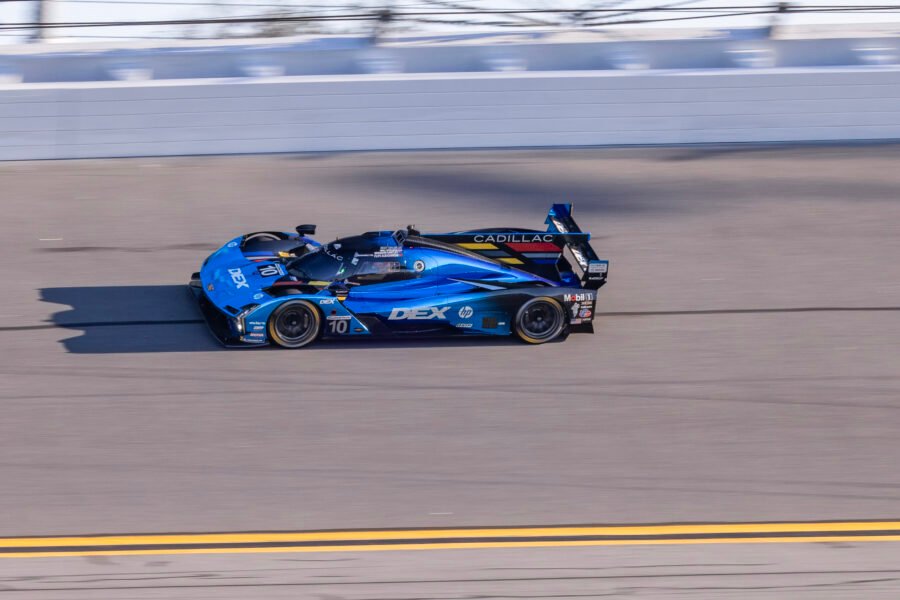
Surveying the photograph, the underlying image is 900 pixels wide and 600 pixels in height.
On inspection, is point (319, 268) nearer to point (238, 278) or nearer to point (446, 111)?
point (238, 278)

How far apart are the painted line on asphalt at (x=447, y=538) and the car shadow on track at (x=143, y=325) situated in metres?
2.84

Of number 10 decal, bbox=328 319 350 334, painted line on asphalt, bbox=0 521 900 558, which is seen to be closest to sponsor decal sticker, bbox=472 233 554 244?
number 10 decal, bbox=328 319 350 334

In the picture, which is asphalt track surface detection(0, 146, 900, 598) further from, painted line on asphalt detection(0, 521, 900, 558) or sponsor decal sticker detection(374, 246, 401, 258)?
sponsor decal sticker detection(374, 246, 401, 258)

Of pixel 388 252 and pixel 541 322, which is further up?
pixel 388 252

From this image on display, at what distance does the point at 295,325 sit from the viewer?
29.3 feet

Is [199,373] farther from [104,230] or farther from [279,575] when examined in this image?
[104,230]

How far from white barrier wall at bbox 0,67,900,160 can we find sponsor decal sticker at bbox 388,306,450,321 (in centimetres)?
565

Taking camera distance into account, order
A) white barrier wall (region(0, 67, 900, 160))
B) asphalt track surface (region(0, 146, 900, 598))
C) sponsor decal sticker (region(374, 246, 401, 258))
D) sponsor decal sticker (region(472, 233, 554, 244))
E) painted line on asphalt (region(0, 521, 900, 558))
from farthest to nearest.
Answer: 1. white barrier wall (region(0, 67, 900, 160))
2. sponsor decal sticker (region(472, 233, 554, 244))
3. sponsor decal sticker (region(374, 246, 401, 258))
4. asphalt track surface (region(0, 146, 900, 598))
5. painted line on asphalt (region(0, 521, 900, 558))

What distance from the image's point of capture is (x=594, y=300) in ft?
30.7

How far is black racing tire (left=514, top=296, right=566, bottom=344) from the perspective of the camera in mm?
9227

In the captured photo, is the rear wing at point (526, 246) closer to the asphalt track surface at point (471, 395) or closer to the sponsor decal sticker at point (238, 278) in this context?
the asphalt track surface at point (471, 395)

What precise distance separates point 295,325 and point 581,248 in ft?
8.14

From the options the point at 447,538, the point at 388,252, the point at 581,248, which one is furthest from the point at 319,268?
the point at 447,538

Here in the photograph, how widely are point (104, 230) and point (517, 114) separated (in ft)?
17.1
